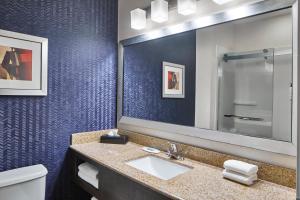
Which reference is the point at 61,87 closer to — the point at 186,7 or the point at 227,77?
the point at 186,7

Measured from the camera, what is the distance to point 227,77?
4.50ft

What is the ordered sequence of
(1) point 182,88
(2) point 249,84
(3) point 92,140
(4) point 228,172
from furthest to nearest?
1. (3) point 92,140
2. (1) point 182,88
3. (2) point 249,84
4. (4) point 228,172

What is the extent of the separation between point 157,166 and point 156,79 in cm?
77

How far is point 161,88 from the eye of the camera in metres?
1.85

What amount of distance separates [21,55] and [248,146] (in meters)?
1.68

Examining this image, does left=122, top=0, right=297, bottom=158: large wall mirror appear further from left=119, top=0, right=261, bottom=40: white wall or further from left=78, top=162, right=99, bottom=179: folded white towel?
left=78, top=162, right=99, bottom=179: folded white towel

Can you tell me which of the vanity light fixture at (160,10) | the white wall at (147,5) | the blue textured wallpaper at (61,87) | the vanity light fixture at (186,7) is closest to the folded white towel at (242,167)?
the white wall at (147,5)

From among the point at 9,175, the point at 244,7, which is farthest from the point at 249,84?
the point at 9,175

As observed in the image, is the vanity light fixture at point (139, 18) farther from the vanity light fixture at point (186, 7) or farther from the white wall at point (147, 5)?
the vanity light fixture at point (186, 7)

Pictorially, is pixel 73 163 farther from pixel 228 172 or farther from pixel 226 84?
pixel 226 84

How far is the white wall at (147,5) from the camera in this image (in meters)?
1.33

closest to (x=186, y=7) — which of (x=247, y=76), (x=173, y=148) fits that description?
(x=247, y=76)

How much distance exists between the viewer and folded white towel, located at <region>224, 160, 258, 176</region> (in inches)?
42.3

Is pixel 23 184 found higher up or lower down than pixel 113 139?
lower down
